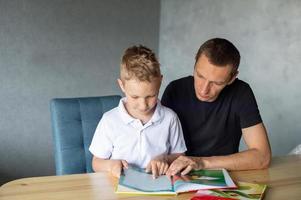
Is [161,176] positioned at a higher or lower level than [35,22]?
lower

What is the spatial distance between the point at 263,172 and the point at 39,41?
7.03ft

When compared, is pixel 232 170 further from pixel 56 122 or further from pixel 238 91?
pixel 56 122

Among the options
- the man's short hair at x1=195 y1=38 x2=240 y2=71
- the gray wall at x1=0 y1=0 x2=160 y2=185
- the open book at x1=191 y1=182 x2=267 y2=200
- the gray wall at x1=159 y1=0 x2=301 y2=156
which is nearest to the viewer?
the open book at x1=191 y1=182 x2=267 y2=200

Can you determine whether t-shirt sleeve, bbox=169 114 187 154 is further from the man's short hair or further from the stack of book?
the man's short hair

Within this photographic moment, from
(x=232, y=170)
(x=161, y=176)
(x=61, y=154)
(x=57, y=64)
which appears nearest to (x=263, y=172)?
(x=232, y=170)

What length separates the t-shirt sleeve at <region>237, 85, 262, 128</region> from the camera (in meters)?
1.70

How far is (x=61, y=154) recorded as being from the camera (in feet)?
5.76

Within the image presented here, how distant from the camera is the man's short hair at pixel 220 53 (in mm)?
1602

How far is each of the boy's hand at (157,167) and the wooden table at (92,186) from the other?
0.13 meters

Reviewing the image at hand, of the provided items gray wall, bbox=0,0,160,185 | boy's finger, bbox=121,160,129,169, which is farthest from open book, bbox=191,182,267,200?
gray wall, bbox=0,0,160,185

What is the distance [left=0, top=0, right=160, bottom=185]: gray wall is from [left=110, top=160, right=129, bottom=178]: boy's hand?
1.87m

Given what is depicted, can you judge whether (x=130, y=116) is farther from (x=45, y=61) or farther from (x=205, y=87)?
(x=45, y=61)

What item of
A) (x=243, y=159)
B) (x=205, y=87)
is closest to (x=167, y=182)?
(x=243, y=159)

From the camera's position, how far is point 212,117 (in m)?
1.78
